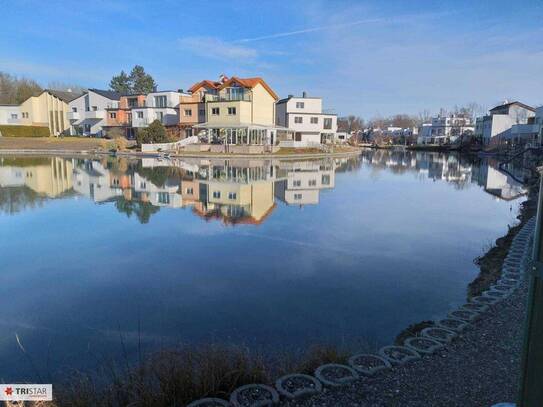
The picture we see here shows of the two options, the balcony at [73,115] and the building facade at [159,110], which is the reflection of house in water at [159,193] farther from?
the balcony at [73,115]

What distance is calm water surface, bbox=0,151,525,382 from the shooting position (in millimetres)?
4887

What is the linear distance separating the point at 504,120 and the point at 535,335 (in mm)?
61617

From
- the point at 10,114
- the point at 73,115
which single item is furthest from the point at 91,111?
the point at 10,114

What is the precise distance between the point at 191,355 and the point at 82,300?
111 inches

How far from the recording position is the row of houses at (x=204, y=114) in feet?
140

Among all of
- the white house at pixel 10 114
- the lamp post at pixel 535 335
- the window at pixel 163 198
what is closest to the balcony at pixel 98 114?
the white house at pixel 10 114

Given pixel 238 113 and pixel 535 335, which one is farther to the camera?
pixel 238 113

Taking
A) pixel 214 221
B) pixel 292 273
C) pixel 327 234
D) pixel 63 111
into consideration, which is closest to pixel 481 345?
pixel 292 273

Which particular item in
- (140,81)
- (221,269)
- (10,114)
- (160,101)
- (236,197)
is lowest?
(221,269)

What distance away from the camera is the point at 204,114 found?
4562cm

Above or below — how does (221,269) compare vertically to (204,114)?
below

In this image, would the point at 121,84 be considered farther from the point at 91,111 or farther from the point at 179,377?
the point at 179,377

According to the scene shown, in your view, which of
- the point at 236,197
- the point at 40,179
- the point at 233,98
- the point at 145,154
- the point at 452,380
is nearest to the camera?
the point at 452,380

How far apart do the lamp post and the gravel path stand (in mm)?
1562
